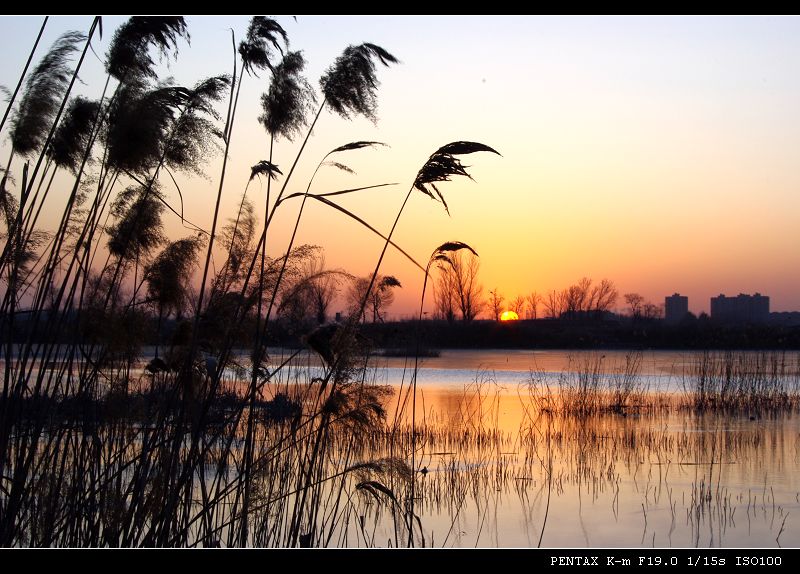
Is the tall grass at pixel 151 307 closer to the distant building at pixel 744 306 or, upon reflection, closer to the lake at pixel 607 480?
the lake at pixel 607 480

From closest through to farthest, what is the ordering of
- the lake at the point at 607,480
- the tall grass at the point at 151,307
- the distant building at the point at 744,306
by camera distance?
the tall grass at the point at 151,307 → the lake at the point at 607,480 → the distant building at the point at 744,306

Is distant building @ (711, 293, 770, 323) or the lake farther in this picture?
distant building @ (711, 293, 770, 323)

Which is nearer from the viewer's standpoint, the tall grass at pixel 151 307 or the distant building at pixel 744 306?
the tall grass at pixel 151 307

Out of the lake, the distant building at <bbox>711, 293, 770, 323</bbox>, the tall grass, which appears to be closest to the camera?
the tall grass

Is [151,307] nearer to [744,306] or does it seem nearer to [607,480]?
[607,480]

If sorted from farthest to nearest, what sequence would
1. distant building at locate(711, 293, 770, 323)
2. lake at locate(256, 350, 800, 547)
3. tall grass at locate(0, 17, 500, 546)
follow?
distant building at locate(711, 293, 770, 323) → lake at locate(256, 350, 800, 547) → tall grass at locate(0, 17, 500, 546)

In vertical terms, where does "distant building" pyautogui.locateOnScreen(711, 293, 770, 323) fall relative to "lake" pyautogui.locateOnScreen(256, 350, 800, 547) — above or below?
above

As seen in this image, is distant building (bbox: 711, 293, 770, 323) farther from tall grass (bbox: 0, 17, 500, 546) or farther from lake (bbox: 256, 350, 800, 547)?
tall grass (bbox: 0, 17, 500, 546)

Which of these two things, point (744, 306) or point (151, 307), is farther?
point (744, 306)

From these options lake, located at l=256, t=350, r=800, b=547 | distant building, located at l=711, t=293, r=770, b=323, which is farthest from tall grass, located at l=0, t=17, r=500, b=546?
distant building, located at l=711, t=293, r=770, b=323

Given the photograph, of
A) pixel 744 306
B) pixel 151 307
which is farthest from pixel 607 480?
pixel 744 306

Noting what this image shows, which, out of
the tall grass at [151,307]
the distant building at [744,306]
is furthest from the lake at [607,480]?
the distant building at [744,306]
